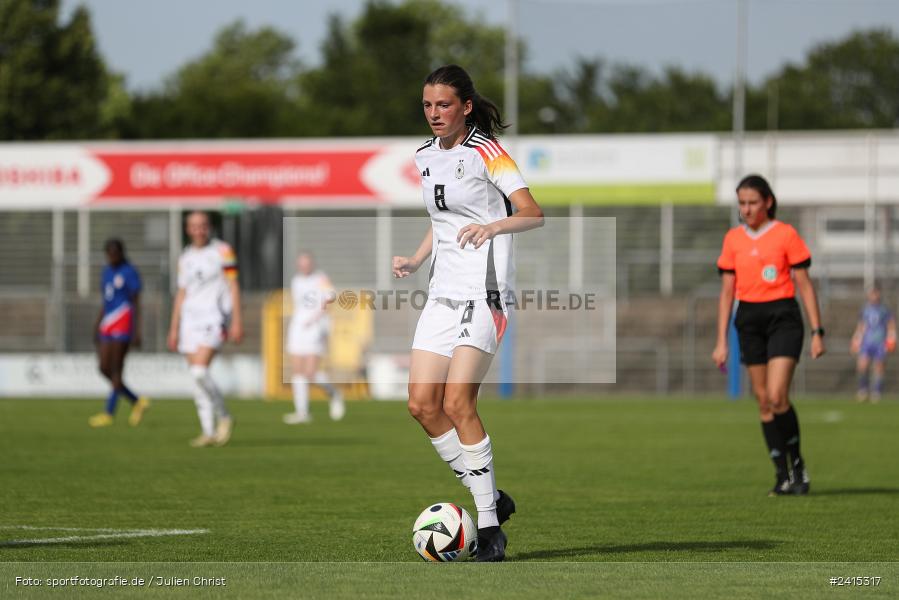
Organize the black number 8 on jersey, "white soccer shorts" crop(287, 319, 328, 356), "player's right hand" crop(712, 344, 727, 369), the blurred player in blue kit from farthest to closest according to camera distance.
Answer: the blurred player in blue kit → "white soccer shorts" crop(287, 319, 328, 356) → "player's right hand" crop(712, 344, 727, 369) → the black number 8 on jersey

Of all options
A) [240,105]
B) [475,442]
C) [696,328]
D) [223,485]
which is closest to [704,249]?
[696,328]

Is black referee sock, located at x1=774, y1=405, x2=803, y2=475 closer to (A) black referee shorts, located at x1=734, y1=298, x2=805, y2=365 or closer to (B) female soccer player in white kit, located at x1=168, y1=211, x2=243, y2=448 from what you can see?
(A) black referee shorts, located at x1=734, y1=298, x2=805, y2=365

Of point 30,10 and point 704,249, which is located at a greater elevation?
point 30,10

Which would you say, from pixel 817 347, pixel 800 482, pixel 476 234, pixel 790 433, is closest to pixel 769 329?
pixel 817 347

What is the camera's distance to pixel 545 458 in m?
15.0

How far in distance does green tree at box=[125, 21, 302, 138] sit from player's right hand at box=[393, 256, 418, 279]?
230ft

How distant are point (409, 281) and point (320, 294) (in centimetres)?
1179

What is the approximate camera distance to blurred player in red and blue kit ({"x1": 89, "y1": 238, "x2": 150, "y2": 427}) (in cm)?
1955

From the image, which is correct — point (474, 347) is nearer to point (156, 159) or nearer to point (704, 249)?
point (704, 249)

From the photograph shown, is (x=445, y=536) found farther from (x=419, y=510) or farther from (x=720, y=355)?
(x=720, y=355)

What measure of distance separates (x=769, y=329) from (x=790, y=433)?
31.0 inches

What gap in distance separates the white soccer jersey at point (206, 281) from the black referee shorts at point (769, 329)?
589 centimetres

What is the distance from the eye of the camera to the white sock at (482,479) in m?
7.58

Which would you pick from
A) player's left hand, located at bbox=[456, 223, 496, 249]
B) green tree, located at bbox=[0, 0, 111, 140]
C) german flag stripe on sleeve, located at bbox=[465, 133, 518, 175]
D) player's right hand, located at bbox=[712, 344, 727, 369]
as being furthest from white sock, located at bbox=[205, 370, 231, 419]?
green tree, located at bbox=[0, 0, 111, 140]
